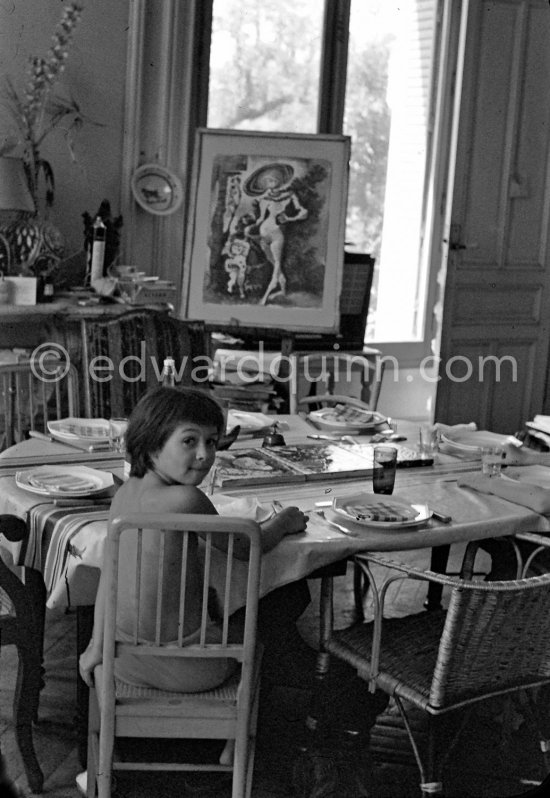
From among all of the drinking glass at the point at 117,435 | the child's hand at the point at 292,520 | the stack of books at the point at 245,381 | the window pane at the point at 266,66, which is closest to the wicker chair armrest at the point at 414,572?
the child's hand at the point at 292,520

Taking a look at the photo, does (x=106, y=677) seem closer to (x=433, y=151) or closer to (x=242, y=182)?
(x=242, y=182)

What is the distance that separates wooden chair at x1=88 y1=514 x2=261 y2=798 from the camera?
1.99 metres

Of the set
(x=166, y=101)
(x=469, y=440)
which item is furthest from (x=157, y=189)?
(x=469, y=440)

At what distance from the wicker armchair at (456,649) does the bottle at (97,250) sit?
2475mm

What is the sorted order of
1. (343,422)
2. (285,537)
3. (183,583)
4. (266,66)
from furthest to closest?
(266,66), (343,422), (285,537), (183,583)

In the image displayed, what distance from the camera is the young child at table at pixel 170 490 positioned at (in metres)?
2.13

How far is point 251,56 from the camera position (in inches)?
212

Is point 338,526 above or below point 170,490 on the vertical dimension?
below

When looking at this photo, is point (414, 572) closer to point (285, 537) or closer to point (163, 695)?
point (285, 537)

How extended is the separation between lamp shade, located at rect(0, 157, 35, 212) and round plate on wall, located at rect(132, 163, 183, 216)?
716 mm

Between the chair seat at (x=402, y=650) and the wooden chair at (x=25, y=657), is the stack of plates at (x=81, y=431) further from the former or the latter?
the chair seat at (x=402, y=650)

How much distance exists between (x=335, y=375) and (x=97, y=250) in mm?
1345

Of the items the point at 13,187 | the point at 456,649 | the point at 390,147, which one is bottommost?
Result: the point at 456,649

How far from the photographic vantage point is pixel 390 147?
6.04 meters
